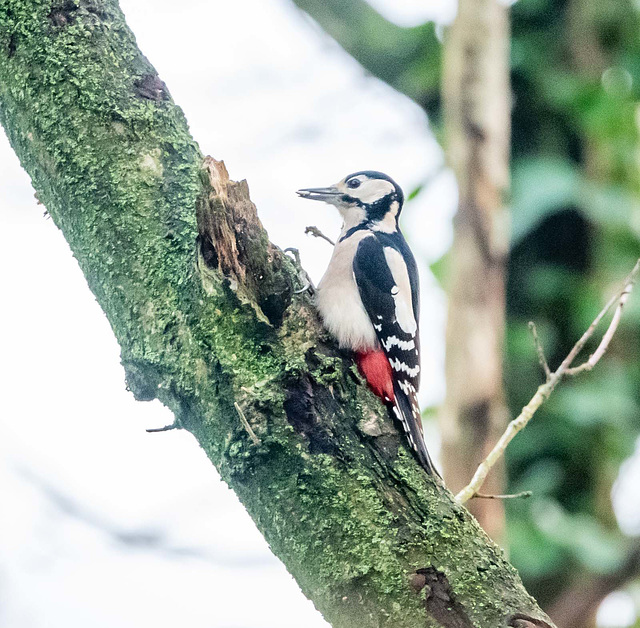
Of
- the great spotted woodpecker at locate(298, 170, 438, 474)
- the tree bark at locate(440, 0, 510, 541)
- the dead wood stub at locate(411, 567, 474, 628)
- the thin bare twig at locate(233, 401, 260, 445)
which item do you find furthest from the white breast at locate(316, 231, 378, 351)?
the tree bark at locate(440, 0, 510, 541)

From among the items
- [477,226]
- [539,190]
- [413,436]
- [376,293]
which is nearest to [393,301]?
[376,293]

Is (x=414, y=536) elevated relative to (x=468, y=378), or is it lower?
lower

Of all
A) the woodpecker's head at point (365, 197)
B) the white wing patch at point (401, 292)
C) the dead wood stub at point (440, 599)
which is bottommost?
the dead wood stub at point (440, 599)

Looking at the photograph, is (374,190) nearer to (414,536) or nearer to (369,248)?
(369,248)

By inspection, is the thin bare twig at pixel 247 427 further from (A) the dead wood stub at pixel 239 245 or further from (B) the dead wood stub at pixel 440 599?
(B) the dead wood stub at pixel 440 599

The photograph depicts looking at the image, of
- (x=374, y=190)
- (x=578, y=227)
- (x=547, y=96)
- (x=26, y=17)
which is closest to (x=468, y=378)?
(x=374, y=190)

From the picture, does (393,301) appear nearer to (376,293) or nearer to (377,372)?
(376,293)

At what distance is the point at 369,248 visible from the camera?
3074 mm

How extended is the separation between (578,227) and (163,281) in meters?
4.09

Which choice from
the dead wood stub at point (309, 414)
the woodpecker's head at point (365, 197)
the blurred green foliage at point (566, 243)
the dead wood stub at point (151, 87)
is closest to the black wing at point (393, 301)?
the woodpecker's head at point (365, 197)

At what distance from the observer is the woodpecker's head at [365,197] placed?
3.47 metres

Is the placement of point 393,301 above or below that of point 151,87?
above

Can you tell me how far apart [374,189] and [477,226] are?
2.66 ft

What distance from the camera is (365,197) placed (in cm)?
349
